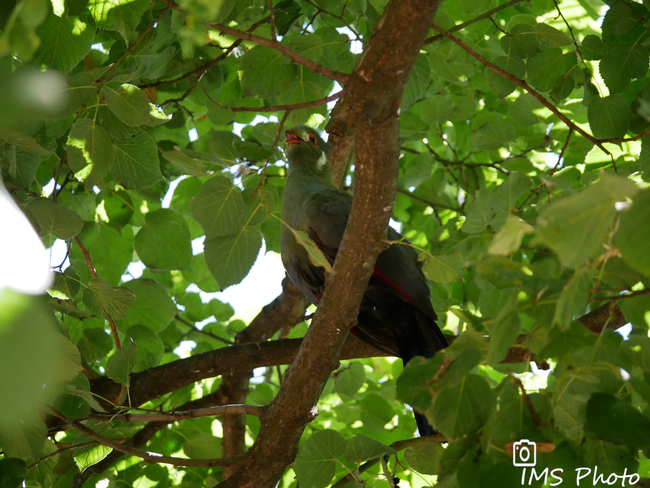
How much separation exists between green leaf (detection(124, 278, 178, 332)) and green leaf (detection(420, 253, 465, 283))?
50.9 inches

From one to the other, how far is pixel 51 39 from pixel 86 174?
0.42 metres

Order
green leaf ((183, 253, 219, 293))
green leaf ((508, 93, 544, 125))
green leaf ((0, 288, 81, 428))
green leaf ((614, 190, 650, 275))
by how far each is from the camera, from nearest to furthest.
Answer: green leaf ((0, 288, 81, 428)), green leaf ((614, 190, 650, 275)), green leaf ((508, 93, 544, 125)), green leaf ((183, 253, 219, 293))

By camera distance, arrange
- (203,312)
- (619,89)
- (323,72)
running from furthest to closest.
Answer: (203,312), (619,89), (323,72)

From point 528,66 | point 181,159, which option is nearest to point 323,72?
point 181,159

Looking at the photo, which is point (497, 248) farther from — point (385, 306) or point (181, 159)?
point (385, 306)

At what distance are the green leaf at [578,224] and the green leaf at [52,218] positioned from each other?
4.76 feet

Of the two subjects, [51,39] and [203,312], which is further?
[203,312]

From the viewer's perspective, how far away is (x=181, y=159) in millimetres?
1661

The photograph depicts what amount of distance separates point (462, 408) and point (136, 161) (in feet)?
4.48

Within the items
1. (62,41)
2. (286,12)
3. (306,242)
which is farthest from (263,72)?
(306,242)

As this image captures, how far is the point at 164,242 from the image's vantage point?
2.44m

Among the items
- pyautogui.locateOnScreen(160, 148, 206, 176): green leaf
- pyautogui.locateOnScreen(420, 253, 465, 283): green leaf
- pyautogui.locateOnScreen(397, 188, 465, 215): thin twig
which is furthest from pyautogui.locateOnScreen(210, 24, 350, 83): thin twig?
pyautogui.locateOnScreen(397, 188, 465, 215): thin twig

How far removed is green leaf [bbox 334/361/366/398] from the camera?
2.88 m

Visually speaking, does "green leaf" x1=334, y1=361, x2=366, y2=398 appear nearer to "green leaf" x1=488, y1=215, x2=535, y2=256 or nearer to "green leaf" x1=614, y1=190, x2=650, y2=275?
"green leaf" x1=488, y1=215, x2=535, y2=256
